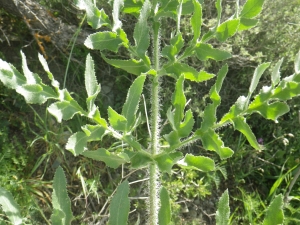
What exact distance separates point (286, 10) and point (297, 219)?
1.44 meters

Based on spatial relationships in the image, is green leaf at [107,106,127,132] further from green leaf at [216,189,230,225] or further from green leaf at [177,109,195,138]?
green leaf at [216,189,230,225]

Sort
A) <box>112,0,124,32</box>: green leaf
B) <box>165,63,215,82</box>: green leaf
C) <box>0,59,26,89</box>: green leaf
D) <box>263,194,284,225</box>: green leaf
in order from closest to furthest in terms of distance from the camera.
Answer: <box>0,59,26,89</box>: green leaf, <box>263,194,284,225</box>: green leaf, <box>112,0,124,32</box>: green leaf, <box>165,63,215,82</box>: green leaf

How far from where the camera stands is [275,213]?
1.25m

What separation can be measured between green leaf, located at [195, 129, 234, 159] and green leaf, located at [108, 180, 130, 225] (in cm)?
28

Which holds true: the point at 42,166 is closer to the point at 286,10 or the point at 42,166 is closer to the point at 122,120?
the point at 122,120

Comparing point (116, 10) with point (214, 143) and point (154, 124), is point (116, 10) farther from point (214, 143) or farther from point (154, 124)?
point (214, 143)

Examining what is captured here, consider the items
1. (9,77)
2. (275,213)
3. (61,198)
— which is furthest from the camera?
(61,198)

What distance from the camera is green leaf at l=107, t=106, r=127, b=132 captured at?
124cm

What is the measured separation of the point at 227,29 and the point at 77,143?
1.97 ft

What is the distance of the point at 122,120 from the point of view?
1.26 m

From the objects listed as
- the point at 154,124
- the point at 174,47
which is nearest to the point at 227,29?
the point at 174,47

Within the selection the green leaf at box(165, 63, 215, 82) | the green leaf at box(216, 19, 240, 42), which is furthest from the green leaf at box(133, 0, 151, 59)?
the green leaf at box(216, 19, 240, 42)

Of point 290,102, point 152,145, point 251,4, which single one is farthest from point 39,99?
point 290,102

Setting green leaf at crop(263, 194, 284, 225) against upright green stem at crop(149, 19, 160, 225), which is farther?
upright green stem at crop(149, 19, 160, 225)
